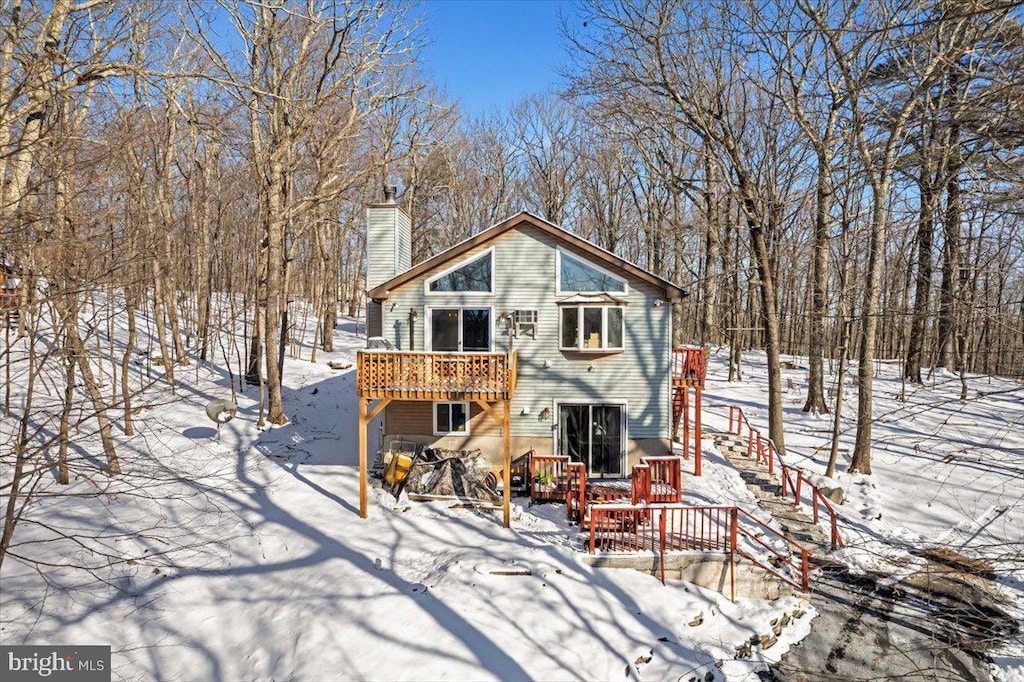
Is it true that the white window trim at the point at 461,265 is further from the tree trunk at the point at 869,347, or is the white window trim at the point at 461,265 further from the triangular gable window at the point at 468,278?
the tree trunk at the point at 869,347

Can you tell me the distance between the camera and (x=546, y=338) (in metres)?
14.2

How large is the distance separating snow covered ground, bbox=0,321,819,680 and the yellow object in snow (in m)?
0.76

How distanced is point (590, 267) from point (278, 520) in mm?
9445

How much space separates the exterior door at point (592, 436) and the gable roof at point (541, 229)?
343cm

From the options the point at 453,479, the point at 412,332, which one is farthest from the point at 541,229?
the point at 453,479

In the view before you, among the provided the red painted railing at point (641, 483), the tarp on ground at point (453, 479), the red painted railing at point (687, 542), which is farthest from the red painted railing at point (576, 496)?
the tarp on ground at point (453, 479)

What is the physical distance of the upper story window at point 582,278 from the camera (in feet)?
46.2

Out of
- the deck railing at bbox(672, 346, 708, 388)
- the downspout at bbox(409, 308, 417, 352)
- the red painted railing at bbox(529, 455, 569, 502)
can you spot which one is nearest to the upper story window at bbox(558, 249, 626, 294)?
the deck railing at bbox(672, 346, 708, 388)

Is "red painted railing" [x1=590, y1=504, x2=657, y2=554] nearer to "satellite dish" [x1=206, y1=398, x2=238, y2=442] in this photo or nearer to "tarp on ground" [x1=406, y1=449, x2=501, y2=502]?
"tarp on ground" [x1=406, y1=449, x2=501, y2=502]

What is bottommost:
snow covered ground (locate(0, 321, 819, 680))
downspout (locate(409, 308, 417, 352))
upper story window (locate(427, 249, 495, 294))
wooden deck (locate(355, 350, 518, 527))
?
snow covered ground (locate(0, 321, 819, 680))

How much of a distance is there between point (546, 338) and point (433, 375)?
340cm

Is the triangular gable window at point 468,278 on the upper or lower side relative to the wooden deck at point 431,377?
upper

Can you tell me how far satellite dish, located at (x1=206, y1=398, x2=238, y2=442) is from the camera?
15.3m

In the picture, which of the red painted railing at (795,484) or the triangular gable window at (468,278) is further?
the triangular gable window at (468,278)
